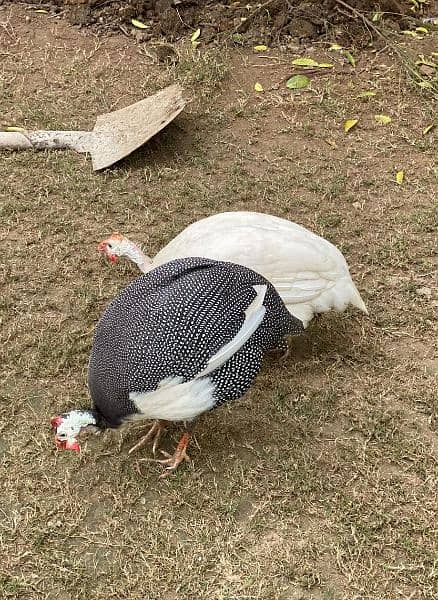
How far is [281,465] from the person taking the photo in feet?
8.92

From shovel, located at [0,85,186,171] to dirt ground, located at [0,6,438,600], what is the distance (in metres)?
0.10

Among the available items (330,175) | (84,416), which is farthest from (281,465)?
(330,175)

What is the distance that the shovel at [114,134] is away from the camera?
4.27 metres

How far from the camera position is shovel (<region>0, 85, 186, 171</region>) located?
14.0 ft

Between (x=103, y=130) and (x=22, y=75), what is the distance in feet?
3.41

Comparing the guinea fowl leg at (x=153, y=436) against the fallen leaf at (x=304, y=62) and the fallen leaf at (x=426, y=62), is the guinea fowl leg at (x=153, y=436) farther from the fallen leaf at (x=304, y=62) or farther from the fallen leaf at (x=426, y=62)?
the fallen leaf at (x=426, y=62)

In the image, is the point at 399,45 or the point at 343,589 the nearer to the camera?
the point at 343,589

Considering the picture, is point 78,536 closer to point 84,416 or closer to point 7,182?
point 84,416

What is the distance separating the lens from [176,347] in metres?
2.48

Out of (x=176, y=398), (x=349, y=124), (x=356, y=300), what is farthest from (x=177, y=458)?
(x=349, y=124)

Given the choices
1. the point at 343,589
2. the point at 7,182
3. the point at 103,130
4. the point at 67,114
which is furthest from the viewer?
the point at 67,114

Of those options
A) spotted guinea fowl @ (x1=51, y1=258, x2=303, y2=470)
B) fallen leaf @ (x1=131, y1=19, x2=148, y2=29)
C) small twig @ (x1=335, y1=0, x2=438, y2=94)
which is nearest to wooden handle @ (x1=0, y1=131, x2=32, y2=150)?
fallen leaf @ (x1=131, y1=19, x2=148, y2=29)

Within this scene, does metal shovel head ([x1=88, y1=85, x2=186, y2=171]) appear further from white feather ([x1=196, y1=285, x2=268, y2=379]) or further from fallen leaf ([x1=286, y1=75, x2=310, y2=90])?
white feather ([x1=196, y1=285, x2=268, y2=379])

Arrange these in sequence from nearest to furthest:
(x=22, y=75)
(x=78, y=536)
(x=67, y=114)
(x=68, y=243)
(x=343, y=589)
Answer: (x=343, y=589) → (x=78, y=536) → (x=68, y=243) → (x=67, y=114) → (x=22, y=75)
